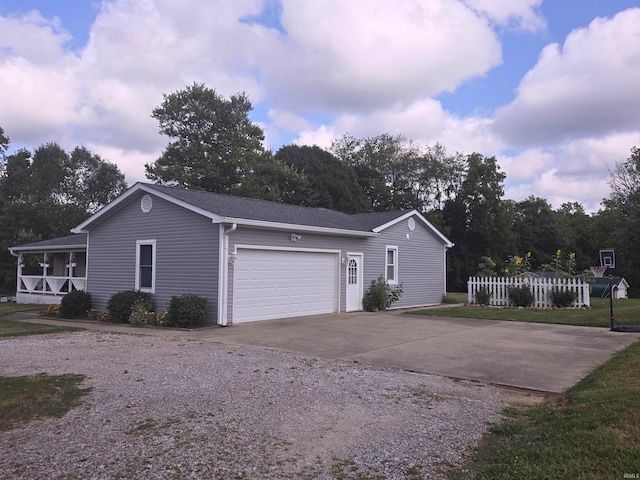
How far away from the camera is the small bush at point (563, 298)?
1742cm

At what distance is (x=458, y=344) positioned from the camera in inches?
399

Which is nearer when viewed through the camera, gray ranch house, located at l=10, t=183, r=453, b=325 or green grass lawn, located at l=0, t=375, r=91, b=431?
green grass lawn, located at l=0, t=375, r=91, b=431

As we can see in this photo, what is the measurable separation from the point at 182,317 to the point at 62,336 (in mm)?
2702

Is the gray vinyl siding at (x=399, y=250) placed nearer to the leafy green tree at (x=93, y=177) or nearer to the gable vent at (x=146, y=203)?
the gable vent at (x=146, y=203)

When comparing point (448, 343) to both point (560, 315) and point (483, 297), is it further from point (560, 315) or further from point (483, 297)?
point (483, 297)

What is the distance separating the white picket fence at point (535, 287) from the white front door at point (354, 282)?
5204 millimetres

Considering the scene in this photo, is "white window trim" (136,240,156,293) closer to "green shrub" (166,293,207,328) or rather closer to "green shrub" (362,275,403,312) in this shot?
"green shrub" (166,293,207,328)

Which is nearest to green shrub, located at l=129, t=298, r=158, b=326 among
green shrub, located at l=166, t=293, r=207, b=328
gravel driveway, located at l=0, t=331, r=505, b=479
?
green shrub, located at l=166, t=293, r=207, b=328

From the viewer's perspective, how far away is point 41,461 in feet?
13.0

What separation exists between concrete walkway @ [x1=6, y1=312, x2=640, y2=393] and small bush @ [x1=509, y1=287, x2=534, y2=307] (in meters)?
4.61

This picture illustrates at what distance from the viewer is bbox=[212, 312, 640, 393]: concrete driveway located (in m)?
7.57

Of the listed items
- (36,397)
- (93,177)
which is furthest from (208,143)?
(36,397)

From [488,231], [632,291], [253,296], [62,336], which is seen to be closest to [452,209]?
[488,231]

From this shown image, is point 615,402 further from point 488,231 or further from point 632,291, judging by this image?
point 632,291
